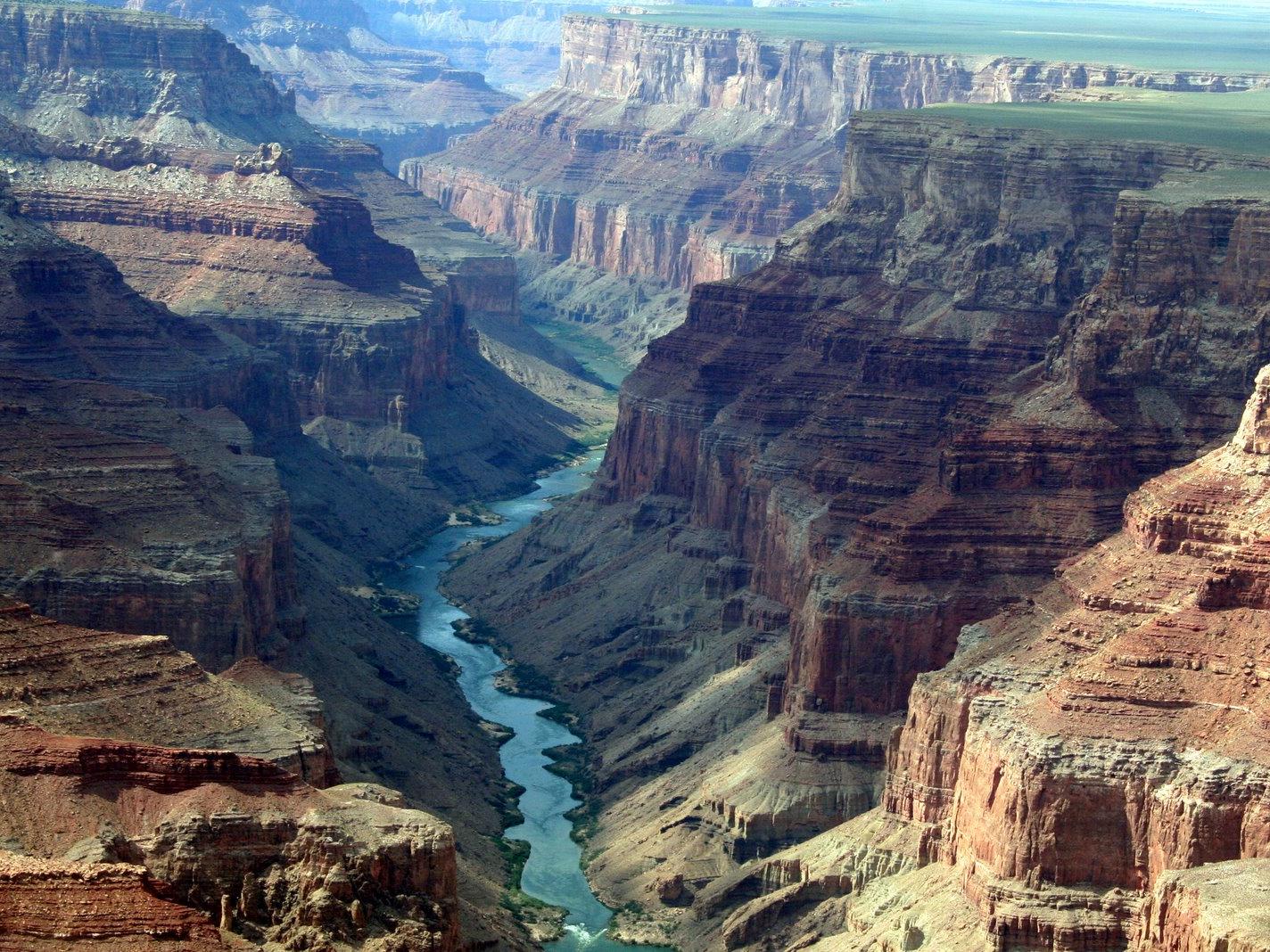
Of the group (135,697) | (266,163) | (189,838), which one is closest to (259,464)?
(135,697)

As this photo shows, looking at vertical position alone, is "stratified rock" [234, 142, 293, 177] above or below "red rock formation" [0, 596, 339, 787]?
below

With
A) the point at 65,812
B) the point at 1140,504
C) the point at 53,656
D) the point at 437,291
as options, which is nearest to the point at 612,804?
the point at 1140,504

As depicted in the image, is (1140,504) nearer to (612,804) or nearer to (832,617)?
(832,617)

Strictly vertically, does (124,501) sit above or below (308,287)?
above

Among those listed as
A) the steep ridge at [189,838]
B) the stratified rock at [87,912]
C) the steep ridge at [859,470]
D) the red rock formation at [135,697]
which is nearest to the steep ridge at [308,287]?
the steep ridge at [859,470]

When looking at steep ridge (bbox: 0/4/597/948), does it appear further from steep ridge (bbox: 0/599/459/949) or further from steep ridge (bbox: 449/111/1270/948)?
steep ridge (bbox: 449/111/1270/948)

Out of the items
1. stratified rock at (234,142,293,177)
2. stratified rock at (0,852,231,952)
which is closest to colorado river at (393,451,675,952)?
stratified rock at (234,142,293,177)

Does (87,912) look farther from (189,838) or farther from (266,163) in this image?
(266,163)
